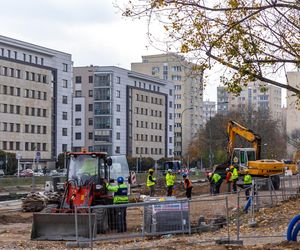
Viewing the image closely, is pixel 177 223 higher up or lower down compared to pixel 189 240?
higher up

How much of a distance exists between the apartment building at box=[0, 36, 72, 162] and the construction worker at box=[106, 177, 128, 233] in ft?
237

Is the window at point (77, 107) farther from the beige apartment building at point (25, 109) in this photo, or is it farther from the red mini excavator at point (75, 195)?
the red mini excavator at point (75, 195)

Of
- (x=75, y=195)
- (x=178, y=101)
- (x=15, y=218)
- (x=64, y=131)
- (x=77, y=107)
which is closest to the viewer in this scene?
(x=75, y=195)

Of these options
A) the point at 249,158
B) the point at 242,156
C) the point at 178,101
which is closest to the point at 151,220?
the point at 242,156

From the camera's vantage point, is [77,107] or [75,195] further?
[77,107]

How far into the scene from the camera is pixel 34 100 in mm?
98250

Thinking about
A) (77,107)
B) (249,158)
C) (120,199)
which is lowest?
(120,199)

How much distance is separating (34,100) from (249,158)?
59270 mm

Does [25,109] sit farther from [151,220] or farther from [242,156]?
[151,220]

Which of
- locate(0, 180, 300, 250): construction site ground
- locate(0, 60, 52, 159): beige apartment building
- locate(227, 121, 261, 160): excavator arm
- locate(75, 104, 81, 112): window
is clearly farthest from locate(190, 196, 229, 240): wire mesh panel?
locate(75, 104, 81, 112): window

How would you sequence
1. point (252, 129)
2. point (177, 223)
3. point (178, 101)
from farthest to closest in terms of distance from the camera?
1. point (178, 101)
2. point (252, 129)
3. point (177, 223)

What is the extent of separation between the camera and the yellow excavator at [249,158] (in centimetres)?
4091

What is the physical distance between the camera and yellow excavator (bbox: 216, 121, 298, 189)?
40906mm

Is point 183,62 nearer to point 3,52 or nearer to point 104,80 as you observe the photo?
point 3,52
